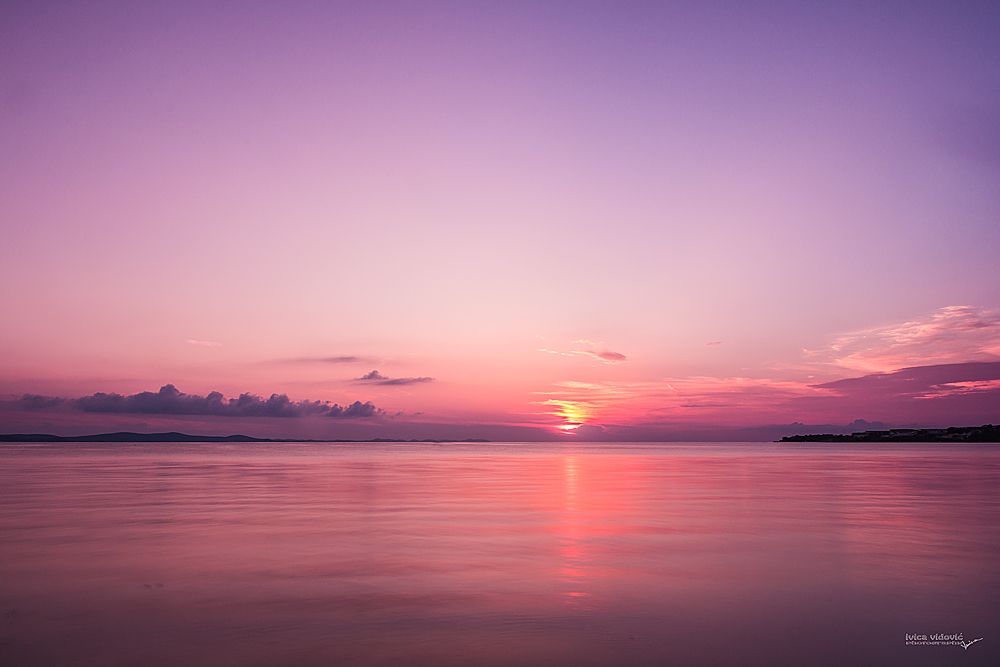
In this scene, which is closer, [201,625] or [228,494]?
[201,625]

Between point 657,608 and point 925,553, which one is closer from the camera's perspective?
point 657,608

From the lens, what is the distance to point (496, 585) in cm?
844

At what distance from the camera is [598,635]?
6.34 metres

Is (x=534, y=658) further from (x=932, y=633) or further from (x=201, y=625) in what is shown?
(x=932, y=633)

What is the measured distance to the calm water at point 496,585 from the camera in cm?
599

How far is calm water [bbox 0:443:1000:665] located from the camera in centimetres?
599

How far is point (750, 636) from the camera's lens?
20.9 ft

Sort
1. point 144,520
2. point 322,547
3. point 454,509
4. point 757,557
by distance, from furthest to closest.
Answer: point 454,509 → point 144,520 → point 322,547 → point 757,557

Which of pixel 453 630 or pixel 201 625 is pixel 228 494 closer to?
pixel 201 625

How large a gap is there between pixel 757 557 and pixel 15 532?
14283 millimetres

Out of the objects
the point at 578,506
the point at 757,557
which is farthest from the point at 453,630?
the point at 578,506

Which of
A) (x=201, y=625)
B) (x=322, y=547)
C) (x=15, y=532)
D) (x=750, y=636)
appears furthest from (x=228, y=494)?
(x=750, y=636)

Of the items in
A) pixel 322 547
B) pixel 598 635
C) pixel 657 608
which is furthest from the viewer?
pixel 322 547

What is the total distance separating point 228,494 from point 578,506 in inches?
479
